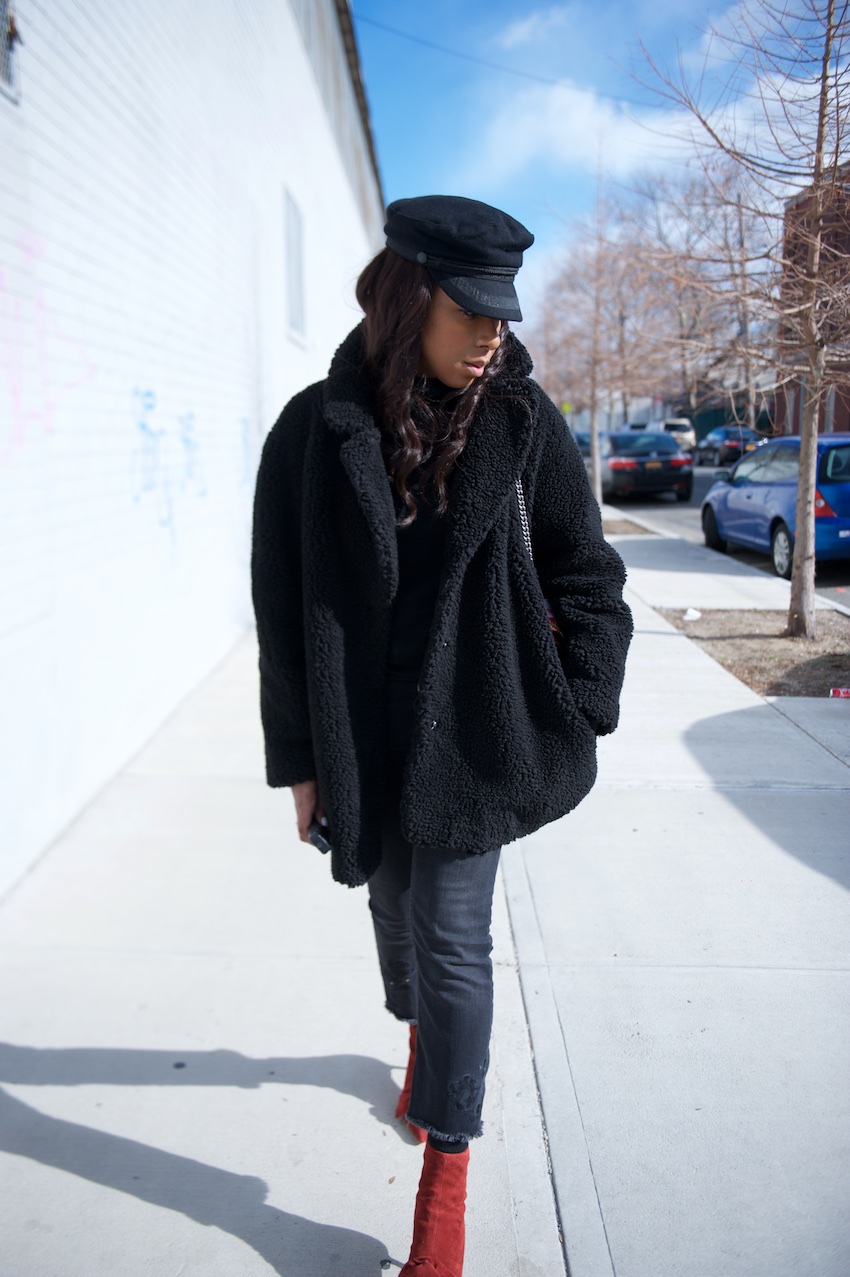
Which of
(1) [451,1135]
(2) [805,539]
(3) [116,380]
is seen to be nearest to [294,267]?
(2) [805,539]

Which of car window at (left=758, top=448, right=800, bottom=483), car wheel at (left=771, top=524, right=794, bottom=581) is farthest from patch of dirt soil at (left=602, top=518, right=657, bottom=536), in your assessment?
car wheel at (left=771, top=524, right=794, bottom=581)

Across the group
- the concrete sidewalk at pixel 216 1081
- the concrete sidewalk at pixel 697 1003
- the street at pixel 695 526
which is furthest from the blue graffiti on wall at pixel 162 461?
the street at pixel 695 526

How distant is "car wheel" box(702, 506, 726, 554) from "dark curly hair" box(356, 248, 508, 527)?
36.2ft

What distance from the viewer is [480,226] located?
170cm

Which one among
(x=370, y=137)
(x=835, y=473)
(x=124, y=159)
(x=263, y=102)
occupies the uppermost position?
(x=370, y=137)

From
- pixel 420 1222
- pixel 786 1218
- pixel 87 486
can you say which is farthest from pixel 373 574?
pixel 87 486

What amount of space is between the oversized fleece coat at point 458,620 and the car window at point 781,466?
8632 millimetres

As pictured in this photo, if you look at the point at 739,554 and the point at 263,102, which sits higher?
the point at 263,102

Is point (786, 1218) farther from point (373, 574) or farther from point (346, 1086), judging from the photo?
point (373, 574)

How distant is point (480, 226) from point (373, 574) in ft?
2.07

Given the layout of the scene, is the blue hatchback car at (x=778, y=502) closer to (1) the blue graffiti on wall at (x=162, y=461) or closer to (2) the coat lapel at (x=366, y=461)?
(1) the blue graffiti on wall at (x=162, y=461)

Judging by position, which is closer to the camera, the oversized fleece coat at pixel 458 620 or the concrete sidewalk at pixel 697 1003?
the oversized fleece coat at pixel 458 620

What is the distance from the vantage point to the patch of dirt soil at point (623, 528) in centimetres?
1413

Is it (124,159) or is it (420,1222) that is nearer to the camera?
(420,1222)
